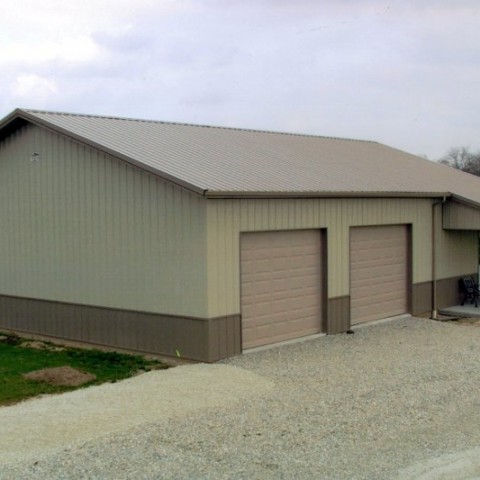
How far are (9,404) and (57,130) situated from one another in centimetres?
627

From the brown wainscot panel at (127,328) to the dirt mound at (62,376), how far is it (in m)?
1.75

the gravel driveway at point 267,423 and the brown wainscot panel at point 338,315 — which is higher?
the brown wainscot panel at point 338,315

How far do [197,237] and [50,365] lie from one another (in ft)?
10.8

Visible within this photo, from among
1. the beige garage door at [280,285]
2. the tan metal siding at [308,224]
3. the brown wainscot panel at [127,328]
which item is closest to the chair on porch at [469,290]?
the tan metal siding at [308,224]

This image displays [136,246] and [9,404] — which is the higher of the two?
[136,246]

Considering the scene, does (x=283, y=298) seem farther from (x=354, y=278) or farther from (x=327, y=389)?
(x=327, y=389)

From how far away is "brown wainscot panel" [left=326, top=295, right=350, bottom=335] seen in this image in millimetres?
14664

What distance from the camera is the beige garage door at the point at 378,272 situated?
51.3ft

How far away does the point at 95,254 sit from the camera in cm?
1380

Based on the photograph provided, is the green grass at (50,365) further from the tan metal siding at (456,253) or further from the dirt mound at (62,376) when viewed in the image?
the tan metal siding at (456,253)

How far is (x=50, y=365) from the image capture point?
12242mm

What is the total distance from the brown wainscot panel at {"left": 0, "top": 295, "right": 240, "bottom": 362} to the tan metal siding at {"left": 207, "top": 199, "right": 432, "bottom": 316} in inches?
16.9

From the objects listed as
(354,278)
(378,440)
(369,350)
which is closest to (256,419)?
(378,440)

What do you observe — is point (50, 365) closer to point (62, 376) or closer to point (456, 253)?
point (62, 376)
